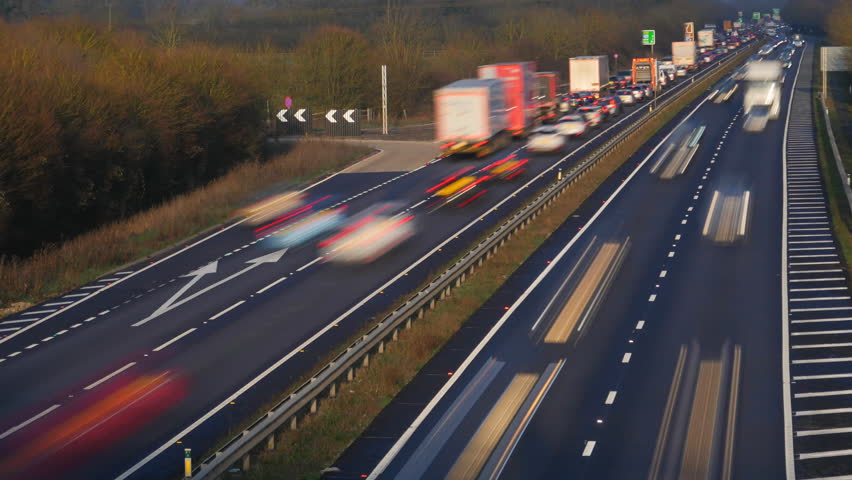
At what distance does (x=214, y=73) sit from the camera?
66625 mm

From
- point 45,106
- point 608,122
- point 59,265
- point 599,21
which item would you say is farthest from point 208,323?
point 599,21

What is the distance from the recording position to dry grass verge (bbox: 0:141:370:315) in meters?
36.4

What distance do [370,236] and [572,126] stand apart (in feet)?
121

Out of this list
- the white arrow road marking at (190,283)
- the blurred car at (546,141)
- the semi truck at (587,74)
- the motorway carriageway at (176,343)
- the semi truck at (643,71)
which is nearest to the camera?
the motorway carriageway at (176,343)

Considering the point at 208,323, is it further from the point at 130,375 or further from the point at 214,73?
the point at 214,73

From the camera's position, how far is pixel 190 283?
35.9 meters

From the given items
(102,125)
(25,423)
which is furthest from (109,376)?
(102,125)

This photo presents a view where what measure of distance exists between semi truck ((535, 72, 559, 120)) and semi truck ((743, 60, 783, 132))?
14.4 metres

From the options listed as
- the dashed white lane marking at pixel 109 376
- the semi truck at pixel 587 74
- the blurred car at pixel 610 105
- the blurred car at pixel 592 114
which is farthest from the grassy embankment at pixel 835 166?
the dashed white lane marking at pixel 109 376

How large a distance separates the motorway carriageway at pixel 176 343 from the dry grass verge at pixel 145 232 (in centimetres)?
113

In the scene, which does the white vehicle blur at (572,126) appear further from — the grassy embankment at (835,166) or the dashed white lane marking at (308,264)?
the dashed white lane marking at (308,264)

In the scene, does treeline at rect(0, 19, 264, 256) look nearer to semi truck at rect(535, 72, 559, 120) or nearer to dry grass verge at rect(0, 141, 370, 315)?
dry grass verge at rect(0, 141, 370, 315)

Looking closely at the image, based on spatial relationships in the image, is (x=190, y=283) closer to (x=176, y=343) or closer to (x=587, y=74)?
(x=176, y=343)

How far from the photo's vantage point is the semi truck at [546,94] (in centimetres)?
7931
